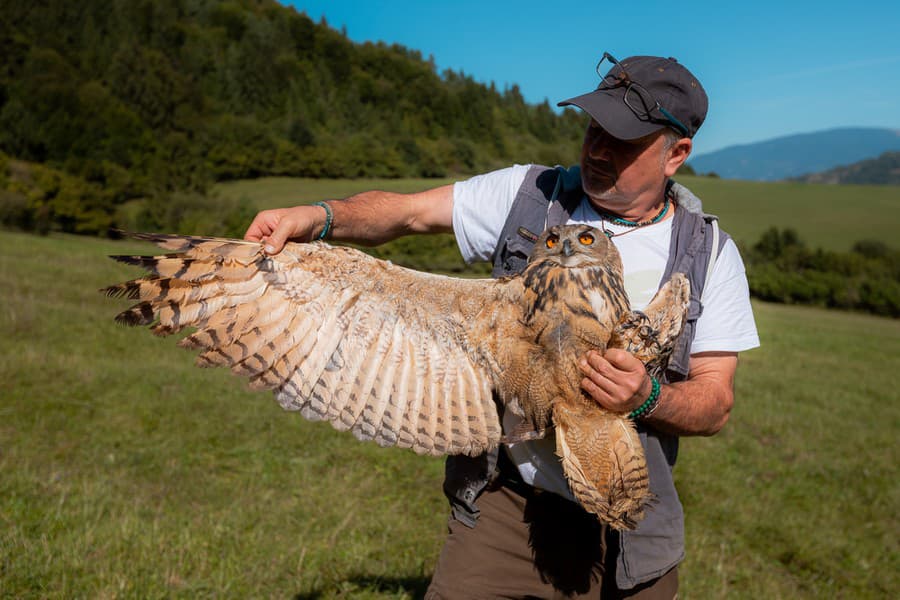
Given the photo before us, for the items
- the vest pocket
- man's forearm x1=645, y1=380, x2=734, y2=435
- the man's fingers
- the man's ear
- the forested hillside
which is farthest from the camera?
the forested hillside

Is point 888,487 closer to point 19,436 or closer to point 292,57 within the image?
point 19,436

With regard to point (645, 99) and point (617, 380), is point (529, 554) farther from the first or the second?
point (645, 99)

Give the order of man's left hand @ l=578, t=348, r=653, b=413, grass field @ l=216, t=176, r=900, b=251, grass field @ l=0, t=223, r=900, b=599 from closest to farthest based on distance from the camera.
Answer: man's left hand @ l=578, t=348, r=653, b=413 < grass field @ l=0, t=223, r=900, b=599 < grass field @ l=216, t=176, r=900, b=251

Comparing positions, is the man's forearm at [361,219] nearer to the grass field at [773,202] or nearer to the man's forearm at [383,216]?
the man's forearm at [383,216]

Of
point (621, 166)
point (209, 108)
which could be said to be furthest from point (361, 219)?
point (209, 108)

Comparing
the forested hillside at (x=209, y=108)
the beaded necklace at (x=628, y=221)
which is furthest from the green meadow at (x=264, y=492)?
the forested hillside at (x=209, y=108)

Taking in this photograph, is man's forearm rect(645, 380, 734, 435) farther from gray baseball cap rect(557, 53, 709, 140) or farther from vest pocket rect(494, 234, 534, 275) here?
gray baseball cap rect(557, 53, 709, 140)

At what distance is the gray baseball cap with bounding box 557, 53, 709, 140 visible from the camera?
290 cm

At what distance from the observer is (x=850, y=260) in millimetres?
48406

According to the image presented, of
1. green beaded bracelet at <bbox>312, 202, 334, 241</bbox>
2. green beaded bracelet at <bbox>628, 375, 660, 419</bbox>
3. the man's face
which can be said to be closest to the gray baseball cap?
the man's face

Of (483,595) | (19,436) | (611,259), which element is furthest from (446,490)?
(19,436)

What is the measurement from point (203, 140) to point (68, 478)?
7053cm

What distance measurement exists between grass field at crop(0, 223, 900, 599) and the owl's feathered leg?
104 inches

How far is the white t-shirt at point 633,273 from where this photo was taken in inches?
117
